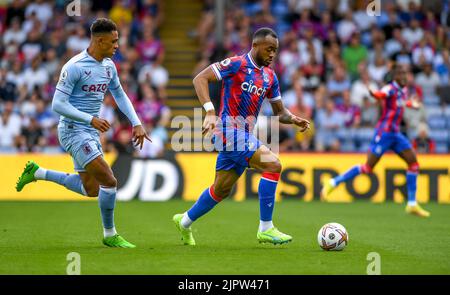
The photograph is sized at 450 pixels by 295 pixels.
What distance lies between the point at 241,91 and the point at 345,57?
14.6 metres

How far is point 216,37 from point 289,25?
10.6 feet

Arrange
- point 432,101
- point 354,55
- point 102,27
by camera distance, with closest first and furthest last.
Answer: point 102,27 < point 432,101 < point 354,55

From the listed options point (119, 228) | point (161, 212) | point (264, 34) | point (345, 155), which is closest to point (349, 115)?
point (345, 155)

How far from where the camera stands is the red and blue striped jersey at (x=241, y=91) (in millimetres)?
10797

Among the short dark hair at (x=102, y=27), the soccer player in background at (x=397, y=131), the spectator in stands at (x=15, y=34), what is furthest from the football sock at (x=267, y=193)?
the spectator in stands at (x=15, y=34)

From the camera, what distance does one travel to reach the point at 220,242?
37.7ft

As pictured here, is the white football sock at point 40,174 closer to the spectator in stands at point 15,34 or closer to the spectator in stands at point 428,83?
the spectator in stands at point 15,34

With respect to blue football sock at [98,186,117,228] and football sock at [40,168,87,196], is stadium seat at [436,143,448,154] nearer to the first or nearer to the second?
football sock at [40,168,87,196]

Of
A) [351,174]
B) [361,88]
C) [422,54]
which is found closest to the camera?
[351,174]

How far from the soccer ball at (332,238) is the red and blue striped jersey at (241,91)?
1560 millimetres

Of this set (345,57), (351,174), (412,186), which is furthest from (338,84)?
(412,186)

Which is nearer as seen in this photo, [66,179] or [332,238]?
[332,238]

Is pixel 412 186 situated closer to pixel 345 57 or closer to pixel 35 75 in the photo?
pixel 345 57

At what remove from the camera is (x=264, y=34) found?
10719 mm
